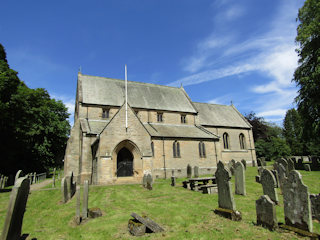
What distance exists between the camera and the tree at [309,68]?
64.7ft

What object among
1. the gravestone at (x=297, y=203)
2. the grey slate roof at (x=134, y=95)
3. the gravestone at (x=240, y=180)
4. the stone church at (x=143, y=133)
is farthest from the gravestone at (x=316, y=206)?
the grey slate roof at (x=134, y=95)

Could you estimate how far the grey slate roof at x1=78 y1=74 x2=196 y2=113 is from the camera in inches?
966

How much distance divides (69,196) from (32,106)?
1821 centimetres

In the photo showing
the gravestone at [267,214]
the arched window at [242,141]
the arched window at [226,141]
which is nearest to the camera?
the gravestone at [267,214]

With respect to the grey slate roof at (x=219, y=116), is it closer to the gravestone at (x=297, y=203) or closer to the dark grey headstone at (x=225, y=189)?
the dark grey headstone at (x=225, y=189)

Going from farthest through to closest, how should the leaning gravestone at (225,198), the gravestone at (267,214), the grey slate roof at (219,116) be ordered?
1. the grey slate roof at (219,116)
2. the leaning gravestone at (225,198)
3. the gravestone at (267,214)

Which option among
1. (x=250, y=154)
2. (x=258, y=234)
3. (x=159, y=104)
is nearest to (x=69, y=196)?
(x=258, y=234)

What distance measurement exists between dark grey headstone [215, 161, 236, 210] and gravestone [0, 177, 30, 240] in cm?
660

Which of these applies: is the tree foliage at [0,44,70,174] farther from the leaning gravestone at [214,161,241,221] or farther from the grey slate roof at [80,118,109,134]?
the leaning gravestone at [214,161,241,221]

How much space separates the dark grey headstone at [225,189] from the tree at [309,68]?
55.6 feet

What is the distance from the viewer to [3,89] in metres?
19.3

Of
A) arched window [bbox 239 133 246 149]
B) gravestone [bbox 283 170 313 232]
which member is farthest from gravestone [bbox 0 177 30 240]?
arched window [bbox 239 133 246 149]

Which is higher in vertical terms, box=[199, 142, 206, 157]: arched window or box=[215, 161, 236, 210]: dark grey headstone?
box=[199, 142, 206, 157]: arched window

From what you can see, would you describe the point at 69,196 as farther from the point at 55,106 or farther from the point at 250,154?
the point at 55,106
